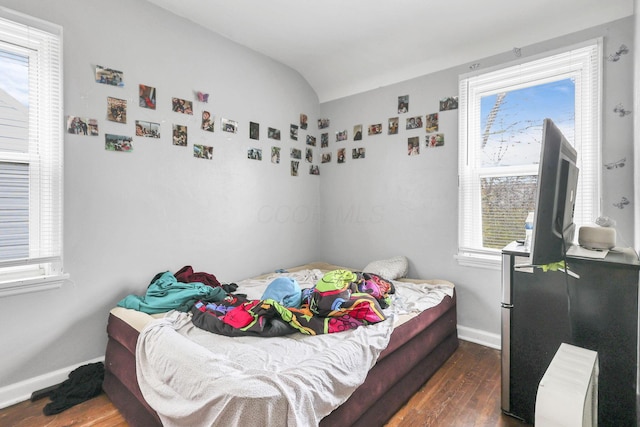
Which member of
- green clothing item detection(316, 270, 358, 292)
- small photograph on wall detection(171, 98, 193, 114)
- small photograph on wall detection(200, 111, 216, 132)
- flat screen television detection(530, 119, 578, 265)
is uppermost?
small photograph on wall detection(171, 98, 193, 114)

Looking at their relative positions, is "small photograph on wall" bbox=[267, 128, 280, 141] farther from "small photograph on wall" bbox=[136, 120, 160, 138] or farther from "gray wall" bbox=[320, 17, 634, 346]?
"small photograph on wall" bbox=[136, 120, 160, 138]

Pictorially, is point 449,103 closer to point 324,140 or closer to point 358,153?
point 358,153

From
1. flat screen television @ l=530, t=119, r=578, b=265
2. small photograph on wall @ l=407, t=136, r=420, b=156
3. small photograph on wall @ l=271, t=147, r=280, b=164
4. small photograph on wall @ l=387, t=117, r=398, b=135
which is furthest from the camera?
small photograph on wall @ l=271, t=147, r=280, b=164

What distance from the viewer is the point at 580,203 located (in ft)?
7.12

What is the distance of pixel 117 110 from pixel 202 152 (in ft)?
2.13

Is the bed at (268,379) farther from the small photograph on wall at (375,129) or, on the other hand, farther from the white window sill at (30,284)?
the small photograph on wall at (375,129)

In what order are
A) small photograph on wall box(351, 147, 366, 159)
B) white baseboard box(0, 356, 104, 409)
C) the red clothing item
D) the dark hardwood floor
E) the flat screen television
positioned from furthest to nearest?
small photograph on wall box(351, 147, 366, 159) → the red clothing item → white baseboard box(0, 356, 104, 409) → the dark hardwood floor → the flat screen television

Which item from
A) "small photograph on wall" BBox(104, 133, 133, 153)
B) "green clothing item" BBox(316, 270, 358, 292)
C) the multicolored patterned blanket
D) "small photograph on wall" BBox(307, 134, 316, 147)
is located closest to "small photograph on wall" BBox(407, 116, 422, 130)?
"small photograph on wall" BBox(307, 134, 316, 147)

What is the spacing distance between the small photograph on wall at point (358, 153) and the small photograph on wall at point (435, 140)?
0.71 m

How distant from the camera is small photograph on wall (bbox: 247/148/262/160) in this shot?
9.63ft

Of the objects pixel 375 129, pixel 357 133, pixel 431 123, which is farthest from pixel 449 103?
pixel 357 133

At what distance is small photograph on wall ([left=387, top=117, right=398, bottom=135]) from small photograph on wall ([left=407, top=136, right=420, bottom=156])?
184mm

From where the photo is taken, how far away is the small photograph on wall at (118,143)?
2.07m

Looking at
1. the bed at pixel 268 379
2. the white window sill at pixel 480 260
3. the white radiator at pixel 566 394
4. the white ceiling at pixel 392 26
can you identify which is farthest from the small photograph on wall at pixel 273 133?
the white radiator at pixel 566 394
